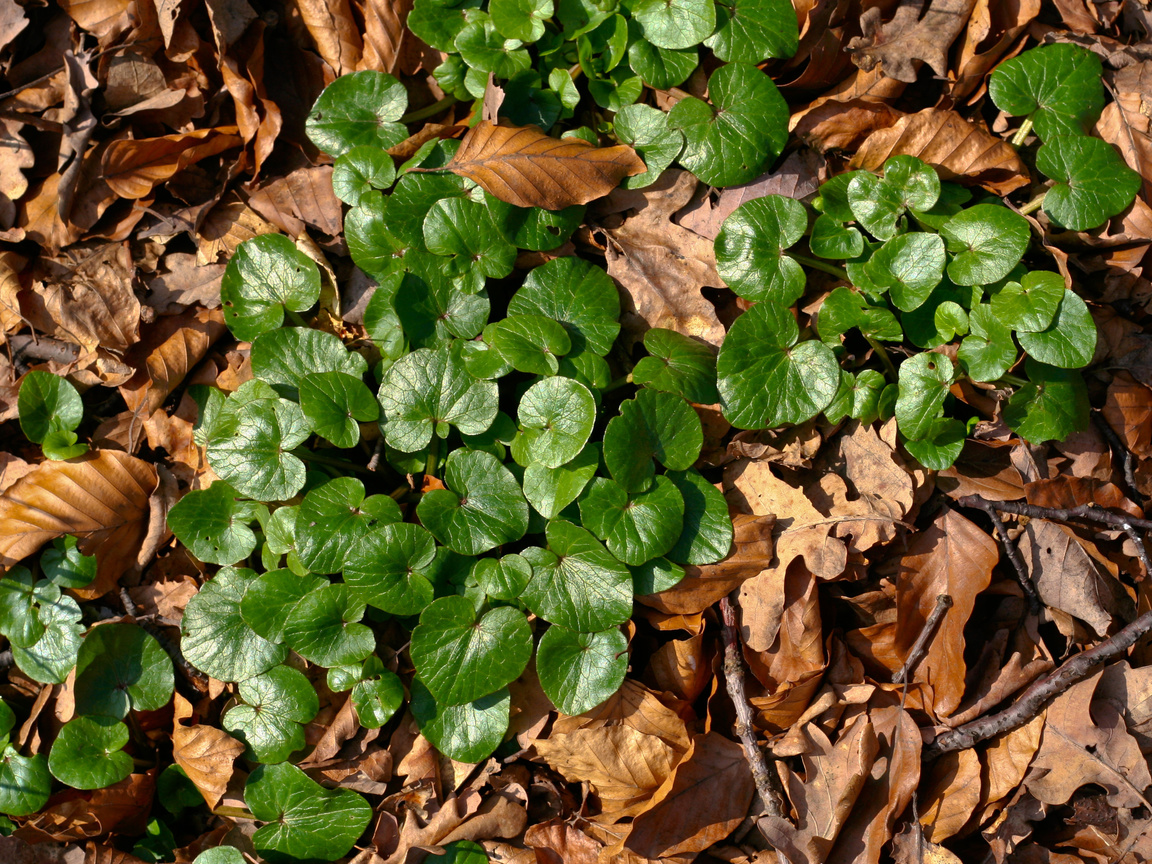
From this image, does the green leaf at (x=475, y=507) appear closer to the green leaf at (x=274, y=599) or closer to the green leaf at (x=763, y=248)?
the green leaf at (x=274, y=599)

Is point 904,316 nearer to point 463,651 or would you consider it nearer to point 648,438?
point 648,438

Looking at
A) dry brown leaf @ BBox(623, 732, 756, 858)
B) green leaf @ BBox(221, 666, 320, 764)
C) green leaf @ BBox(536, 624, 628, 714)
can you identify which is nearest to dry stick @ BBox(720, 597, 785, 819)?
dry brown leaf @ BBox(623, 732, 756, 858)

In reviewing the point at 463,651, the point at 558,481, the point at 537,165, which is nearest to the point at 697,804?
the point at 463,651

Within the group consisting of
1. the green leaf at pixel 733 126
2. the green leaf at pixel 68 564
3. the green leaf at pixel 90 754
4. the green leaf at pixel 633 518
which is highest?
the green leaf at pixel 733 126

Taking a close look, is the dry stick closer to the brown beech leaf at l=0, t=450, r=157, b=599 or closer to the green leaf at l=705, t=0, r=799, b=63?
the green leaf at l=705, t=0, r=799, b=63

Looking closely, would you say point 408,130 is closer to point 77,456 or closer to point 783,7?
point 783,7

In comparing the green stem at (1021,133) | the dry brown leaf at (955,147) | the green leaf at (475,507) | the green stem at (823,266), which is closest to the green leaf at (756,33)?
the dry brown leaf at (955,147)
